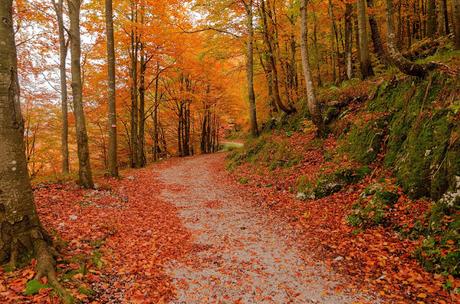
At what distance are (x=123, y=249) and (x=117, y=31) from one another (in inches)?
582

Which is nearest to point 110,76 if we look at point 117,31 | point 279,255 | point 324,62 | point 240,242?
point 117,31

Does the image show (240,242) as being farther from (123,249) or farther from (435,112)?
(435,112)

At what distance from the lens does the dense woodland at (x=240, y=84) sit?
177 inches

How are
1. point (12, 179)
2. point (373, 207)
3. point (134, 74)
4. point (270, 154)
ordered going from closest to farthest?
point (12, 179)
point (373, 207)
point (270, 154)
point (134, 74)

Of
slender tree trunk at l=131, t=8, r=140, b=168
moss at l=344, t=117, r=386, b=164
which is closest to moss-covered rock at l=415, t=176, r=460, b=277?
moss at l=344, t=117, r=386, b=164

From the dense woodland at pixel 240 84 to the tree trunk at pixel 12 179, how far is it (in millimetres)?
16

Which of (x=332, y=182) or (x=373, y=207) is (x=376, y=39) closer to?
(x=332, y=182)

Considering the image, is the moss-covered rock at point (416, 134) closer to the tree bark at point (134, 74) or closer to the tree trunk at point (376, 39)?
the tree trunk at point (376, 39)

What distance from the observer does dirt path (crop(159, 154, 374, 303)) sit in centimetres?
439

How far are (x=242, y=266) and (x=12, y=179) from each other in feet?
13.7

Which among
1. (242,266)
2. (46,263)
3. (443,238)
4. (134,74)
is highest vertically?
(134,74)

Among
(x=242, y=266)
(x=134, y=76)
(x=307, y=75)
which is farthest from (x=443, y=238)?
(x=134, y=76)

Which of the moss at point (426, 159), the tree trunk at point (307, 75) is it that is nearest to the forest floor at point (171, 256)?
the moss at point (426, 159)

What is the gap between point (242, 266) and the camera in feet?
17.5
